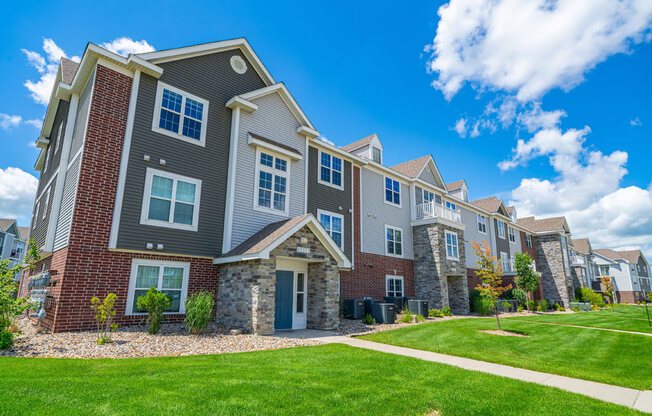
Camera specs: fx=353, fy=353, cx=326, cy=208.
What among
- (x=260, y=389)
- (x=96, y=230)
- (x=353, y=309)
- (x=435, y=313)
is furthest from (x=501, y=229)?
(x=260, y=389)

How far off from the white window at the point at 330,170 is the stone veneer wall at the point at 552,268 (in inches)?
1197

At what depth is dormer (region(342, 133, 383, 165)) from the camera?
21.5 metres

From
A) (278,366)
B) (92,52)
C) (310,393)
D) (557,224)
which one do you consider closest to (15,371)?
(278,366)

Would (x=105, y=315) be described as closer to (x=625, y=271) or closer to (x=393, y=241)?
(x=393, y=241)

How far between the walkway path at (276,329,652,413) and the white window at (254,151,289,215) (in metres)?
6.43

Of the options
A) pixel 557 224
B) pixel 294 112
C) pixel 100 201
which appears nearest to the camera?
pixel 100 201

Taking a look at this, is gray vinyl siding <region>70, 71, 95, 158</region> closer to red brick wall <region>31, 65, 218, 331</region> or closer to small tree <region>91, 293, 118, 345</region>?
red brick wall <region>31, 65, 218, 331</region>

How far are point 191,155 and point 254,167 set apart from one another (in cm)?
251

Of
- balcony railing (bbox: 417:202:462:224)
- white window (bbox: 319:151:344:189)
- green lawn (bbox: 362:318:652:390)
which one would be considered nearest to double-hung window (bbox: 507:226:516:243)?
balcony railing (bbox: 417:202:462:224)

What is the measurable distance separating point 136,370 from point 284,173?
10.4 meters

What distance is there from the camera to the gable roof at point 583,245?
193 feet

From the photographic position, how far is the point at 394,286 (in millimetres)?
20953

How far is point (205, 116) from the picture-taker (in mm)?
13570

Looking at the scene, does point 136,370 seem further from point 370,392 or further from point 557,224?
point 557,224
